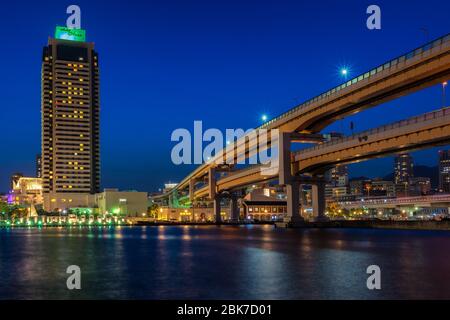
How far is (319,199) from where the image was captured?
105 metres

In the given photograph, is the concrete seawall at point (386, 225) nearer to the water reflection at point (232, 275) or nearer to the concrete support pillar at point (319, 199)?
the concrete support pillar at point (319, 199)

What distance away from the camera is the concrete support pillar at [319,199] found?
4057 inches

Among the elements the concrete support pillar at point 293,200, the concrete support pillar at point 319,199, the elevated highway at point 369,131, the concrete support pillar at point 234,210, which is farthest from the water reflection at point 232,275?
the concrete support pillar at point 234,210

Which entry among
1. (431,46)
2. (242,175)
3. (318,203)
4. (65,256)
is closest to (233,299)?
(65,256)

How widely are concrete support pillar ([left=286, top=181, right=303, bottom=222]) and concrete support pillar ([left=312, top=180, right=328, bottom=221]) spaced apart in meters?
3.58

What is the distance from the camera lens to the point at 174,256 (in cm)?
4672

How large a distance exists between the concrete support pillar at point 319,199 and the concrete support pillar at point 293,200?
3.58m

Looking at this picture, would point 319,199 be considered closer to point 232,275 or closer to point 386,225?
point 386,225

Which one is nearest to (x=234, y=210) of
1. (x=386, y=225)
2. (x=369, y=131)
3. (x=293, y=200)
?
(x=386, y=225)

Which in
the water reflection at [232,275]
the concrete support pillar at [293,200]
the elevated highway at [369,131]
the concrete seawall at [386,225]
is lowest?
the concrete seawall at [386,225]

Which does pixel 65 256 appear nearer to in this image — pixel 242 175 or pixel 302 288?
pixel 302 288

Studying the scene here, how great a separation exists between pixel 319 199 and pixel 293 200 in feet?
20.2

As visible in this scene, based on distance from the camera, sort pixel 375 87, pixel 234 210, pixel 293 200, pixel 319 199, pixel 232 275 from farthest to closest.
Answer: pixel 234 210 < pixel 319 199 < pixel 293 200 < pixel 375 87 < pixel 232 275
